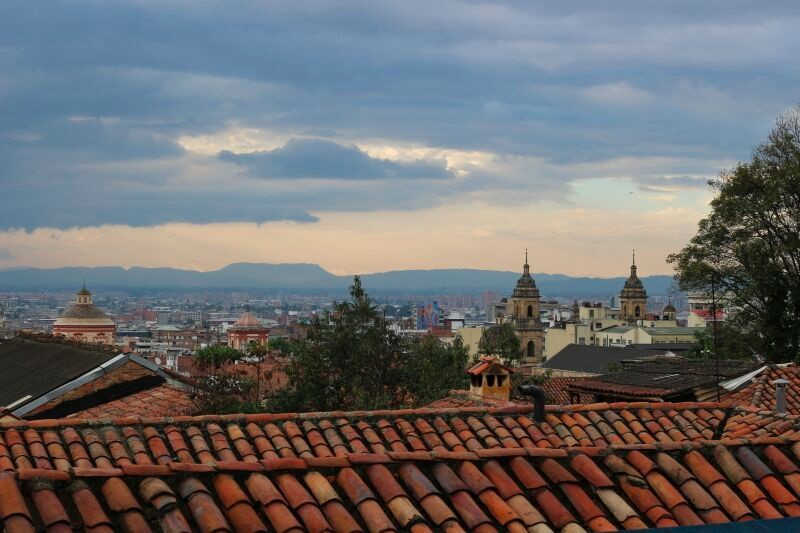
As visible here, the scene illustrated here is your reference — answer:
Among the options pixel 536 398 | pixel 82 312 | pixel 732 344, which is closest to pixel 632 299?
pixel 82 312

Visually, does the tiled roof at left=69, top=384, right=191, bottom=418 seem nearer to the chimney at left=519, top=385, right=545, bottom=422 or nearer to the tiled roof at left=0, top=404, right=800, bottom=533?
the chimney at left=519, top=385, right=545, bottom=422

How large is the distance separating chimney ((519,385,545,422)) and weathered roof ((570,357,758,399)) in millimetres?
8344

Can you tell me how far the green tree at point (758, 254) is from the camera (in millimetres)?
29812

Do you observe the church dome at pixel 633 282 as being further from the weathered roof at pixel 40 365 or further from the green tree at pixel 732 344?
the weathered roof at pixel 40 365

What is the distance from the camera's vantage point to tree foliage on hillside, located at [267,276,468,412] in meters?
28.0

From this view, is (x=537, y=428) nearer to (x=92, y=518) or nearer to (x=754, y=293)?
(x=92, y=518)

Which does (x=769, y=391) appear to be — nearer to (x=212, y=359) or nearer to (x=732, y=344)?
(x=732, y=344)

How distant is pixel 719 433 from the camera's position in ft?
35.6

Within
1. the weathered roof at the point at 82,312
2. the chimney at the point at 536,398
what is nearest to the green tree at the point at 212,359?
the weathered roof at the point at 82,312

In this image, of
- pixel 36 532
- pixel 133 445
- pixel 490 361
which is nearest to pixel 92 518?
pixel 36 532

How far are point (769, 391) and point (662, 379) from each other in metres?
3.18

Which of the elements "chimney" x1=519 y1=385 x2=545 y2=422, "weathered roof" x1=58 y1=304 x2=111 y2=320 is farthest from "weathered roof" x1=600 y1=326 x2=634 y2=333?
"chimney" x1=519 y1=385 x2=545 y2=422

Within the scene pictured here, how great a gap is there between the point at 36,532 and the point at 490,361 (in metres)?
12.8

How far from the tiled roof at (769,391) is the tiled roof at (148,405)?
422 inches
